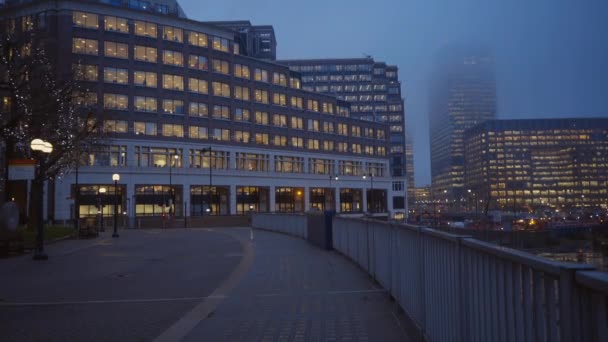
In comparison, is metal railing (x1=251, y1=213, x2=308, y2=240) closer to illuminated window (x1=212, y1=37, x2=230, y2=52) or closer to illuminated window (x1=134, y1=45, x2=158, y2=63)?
illuminated window (x1=134, y1=45, x2=158, y2=63)

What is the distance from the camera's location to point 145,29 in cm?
7169

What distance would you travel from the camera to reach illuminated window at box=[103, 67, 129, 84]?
68.4 m

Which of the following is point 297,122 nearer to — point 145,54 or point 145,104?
point 145,104

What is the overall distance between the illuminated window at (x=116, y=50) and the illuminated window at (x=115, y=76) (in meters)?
1.92

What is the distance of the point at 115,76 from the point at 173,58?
8.73 metres

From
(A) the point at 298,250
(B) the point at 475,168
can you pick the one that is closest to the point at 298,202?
(A) the point at 298,250

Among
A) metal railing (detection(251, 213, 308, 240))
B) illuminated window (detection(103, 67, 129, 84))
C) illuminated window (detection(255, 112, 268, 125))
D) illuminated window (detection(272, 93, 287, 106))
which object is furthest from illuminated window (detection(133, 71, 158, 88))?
metal railing (detection(251, 213, 308, 240))

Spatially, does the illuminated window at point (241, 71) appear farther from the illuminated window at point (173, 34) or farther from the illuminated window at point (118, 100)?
the illuminated window at point (118, 100)

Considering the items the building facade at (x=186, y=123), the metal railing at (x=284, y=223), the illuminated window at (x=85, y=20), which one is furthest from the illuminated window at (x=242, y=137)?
the metal railing at (x=284, y=223)

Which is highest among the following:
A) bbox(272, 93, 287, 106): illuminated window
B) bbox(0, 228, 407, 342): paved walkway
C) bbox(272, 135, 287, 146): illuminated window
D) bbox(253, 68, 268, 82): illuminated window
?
bbox(253, 68, 268, 82): illuminated window

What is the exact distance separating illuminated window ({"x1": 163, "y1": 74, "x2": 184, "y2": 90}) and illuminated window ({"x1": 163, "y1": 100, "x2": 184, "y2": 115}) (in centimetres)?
199

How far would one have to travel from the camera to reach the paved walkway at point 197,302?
771 centimetres

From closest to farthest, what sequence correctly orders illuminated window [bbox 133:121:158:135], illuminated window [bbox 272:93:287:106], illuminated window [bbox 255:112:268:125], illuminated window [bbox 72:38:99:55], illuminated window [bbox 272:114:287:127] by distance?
illuminated window [bbox 72:38:99:55], illuminated window [bbox 133:121:158:135], illuminated window [bbox 255:112:268:125], illuminated window [bbox 272:114:287:127], illuminated window [bbox 272:93:287:106]

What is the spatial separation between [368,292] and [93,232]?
26.9m
